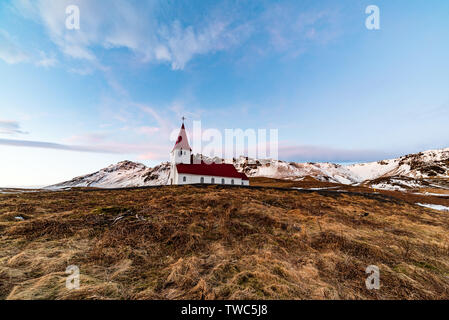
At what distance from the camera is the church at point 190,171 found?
3884 centimetres

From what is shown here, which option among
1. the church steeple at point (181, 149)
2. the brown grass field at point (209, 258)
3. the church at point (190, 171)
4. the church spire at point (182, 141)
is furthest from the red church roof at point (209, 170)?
the brown grass field at point (209, 258)

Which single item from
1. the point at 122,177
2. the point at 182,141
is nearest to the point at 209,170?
the point at 182,141

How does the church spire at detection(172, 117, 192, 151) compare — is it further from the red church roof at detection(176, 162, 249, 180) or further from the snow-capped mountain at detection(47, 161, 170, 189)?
the snow-capped mountain at detection(47, 161, 170, 189)

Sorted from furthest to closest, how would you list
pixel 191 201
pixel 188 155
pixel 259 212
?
1. pixel 188 155
2. pixel 191 201
3. pixel 259 212

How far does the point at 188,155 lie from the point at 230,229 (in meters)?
36.2

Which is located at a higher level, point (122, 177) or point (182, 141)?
point (182, 141)

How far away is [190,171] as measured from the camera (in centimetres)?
3906

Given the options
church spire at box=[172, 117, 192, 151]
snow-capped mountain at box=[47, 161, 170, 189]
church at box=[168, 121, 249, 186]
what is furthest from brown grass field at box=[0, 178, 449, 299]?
snow-capped mountain at box=[47, 161, 170, 189]

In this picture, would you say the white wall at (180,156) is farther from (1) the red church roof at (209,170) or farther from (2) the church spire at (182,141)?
(1) the red church roof at (209,170)

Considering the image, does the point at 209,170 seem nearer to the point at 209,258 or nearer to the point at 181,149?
the point at 181,149

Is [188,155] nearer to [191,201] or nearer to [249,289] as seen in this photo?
[191,201]

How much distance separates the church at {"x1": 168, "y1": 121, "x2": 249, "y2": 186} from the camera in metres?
38.8
